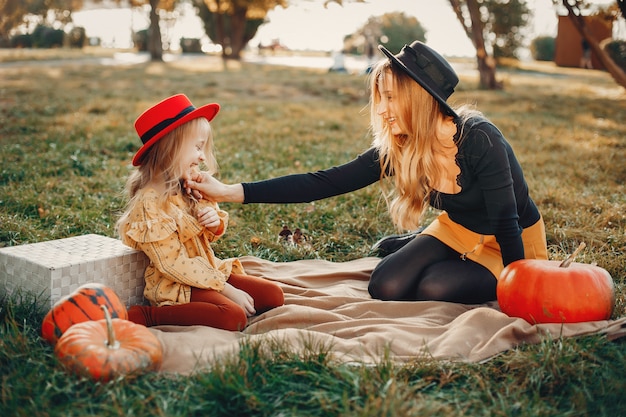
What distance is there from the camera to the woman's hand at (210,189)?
3385 mm

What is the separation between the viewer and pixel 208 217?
325cm

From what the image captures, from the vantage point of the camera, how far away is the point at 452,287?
3.52 m

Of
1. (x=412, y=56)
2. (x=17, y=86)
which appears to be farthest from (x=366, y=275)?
(x=17, y=86)

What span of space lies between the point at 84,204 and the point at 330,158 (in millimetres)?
2935

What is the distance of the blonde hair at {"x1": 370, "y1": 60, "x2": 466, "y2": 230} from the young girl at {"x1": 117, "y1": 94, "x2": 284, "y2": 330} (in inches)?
38.8

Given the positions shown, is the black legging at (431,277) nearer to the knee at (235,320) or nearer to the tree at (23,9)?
the knee at (235,320)

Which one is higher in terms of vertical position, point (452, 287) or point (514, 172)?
point (514, 172)

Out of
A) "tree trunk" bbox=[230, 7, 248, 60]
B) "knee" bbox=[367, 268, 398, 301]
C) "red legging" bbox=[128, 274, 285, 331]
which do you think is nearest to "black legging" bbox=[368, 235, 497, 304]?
"knee" bbox=[367, 268, 398, 301]

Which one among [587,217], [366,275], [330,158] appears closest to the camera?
[366,275]

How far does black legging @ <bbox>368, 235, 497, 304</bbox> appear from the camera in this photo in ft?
11.6

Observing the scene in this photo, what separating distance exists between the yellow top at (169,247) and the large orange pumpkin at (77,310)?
1.19ft

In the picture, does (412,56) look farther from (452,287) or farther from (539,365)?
(539,365)

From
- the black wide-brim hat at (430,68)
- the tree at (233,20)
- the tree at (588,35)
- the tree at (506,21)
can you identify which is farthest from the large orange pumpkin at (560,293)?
the tree at (506,21)

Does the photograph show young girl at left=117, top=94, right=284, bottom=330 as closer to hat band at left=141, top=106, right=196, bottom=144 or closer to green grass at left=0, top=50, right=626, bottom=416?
hat band at left=141, top=106, right=196, bottom=144
